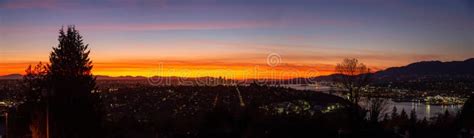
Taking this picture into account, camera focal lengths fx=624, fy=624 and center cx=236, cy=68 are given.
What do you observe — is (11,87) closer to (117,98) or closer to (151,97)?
(117,98)

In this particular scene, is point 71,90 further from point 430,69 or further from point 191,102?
point 430,69

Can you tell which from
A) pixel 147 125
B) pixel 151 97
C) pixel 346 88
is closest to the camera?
pixel 346 88

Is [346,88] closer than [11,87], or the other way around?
[346,88]

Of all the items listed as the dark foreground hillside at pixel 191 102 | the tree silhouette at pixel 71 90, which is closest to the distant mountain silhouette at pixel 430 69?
A: the dark foreground hillside at pixel 191 102

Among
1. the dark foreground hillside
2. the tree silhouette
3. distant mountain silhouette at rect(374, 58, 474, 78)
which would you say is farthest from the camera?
distant mountain silhouette at rect(374, 58, 474, 78)

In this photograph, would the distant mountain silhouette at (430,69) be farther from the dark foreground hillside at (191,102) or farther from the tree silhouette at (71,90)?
the tree silhouette at (71,90)

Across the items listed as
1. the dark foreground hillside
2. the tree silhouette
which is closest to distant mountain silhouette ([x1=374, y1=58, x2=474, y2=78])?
the dark foreground hillside

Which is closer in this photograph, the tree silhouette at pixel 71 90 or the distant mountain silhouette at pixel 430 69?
the tree silhouette at pixel 71 90

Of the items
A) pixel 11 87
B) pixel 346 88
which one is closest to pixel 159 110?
pixel 11 87

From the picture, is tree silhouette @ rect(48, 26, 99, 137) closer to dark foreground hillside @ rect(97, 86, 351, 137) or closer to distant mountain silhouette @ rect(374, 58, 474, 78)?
dark foreground hillside @ rect(97, 86, 351, 137)
